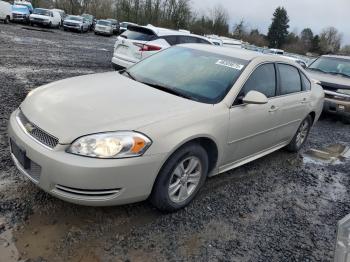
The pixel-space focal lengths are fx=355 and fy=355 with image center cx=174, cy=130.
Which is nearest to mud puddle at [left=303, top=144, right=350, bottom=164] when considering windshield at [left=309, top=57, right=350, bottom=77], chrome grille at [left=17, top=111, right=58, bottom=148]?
windshield at [left=309, top=57, right=350, bottom=77]

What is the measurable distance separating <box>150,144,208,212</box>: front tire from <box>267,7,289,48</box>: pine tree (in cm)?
7817

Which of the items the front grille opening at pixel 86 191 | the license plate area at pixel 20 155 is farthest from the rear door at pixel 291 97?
the license plate area at pixel 20 155

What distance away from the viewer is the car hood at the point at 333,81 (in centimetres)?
854

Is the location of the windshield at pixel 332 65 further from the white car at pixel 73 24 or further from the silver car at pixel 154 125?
the white car at pixel 73 24

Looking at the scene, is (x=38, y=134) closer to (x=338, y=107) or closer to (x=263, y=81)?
(x=263, y=81)

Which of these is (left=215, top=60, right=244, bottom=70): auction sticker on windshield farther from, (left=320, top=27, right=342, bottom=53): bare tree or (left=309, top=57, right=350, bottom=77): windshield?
(left=320, top=27, right=342, bottom=53): bare tree

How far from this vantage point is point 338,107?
841 cm

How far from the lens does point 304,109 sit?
17.5 ft

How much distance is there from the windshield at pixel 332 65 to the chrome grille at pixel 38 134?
848cm

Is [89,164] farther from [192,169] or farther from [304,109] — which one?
[304,109]

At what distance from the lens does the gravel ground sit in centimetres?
289

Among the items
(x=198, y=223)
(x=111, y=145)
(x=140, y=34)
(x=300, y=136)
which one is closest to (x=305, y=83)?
(x=300, y=136)

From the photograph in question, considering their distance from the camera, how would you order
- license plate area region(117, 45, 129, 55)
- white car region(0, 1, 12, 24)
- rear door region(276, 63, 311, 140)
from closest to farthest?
rear door region(276, 63, 311, 140) < license plate area region(117, 45, 129, 55) < white car region(0, 1, 12, 24)

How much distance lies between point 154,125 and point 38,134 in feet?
3.24
